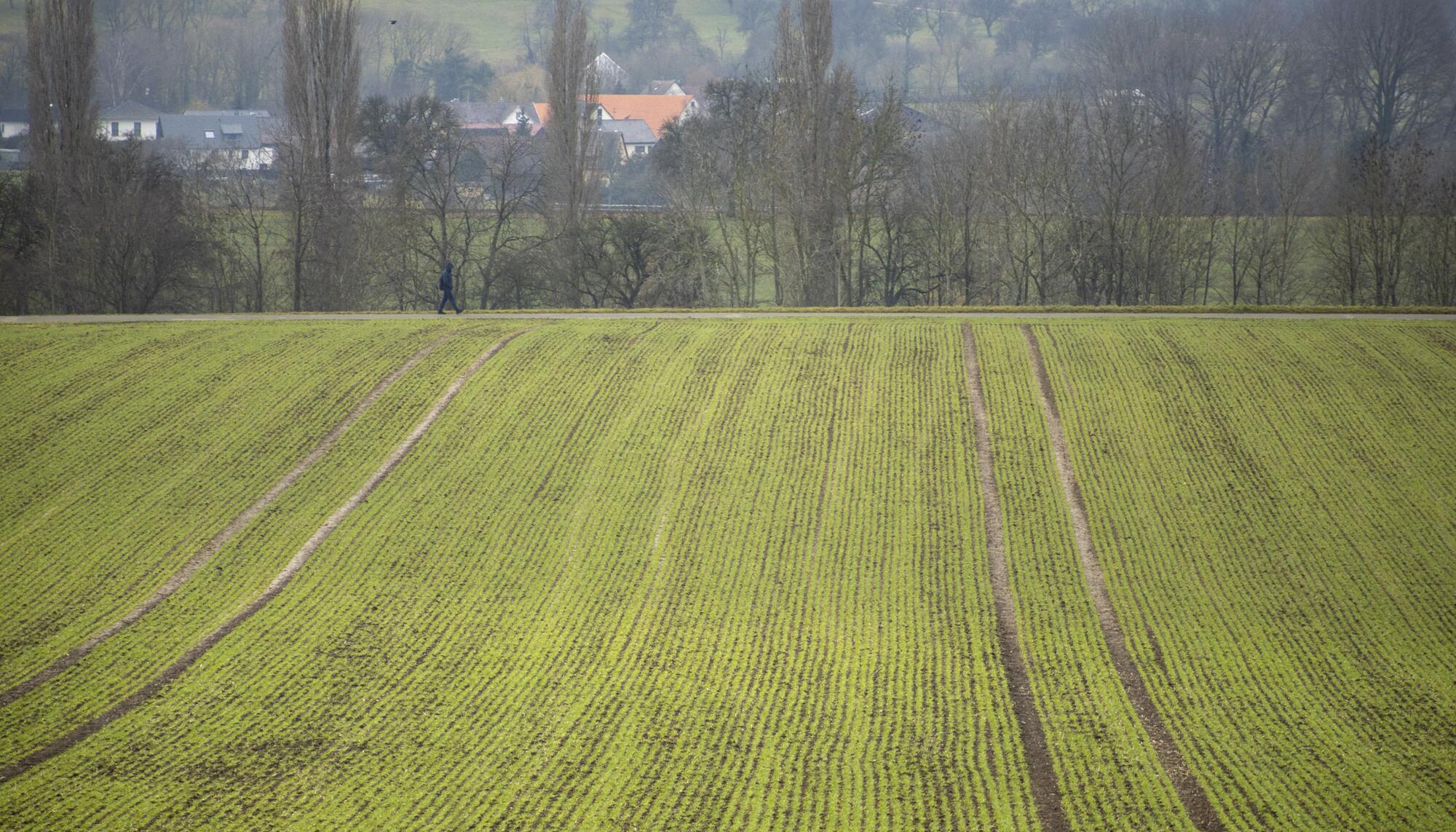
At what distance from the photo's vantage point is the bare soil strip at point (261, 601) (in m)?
18.7

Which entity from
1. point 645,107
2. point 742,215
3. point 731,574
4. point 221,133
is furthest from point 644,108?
point 731,574

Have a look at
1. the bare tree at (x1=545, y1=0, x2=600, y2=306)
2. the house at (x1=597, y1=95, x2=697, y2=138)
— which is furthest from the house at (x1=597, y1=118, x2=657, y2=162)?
the bare tree at (x1=545, y1=0, x2=600, y2=306)

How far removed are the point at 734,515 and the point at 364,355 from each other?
1361cm

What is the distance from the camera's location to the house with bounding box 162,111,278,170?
107250mm

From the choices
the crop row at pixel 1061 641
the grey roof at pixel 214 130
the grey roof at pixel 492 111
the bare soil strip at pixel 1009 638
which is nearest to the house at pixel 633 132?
the grey roof at pixel 492 111

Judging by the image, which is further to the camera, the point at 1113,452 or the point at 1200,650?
the point at 1113,452

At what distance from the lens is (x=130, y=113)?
124 metres

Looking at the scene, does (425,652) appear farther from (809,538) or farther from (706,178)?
(706,178)

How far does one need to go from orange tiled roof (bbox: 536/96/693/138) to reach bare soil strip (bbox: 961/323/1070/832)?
95.4 metres

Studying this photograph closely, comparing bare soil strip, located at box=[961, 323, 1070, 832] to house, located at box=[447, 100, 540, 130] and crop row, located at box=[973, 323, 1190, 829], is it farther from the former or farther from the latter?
house, located at box=[447, 100, 540, 130]

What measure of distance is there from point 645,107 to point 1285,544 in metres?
110

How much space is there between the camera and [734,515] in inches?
1077

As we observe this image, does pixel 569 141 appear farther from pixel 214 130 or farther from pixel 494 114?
pixel 214 130

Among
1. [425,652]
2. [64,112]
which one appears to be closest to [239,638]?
[425,652]
